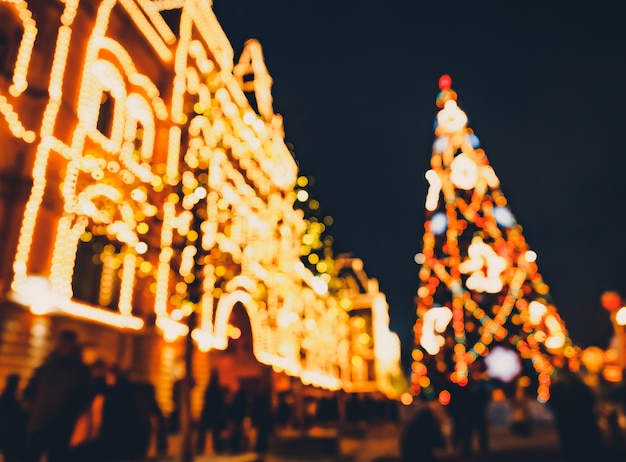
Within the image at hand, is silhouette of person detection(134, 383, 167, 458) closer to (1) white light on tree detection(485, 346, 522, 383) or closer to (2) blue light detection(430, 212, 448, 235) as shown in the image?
(1) white light on tree detection(485, 346, 522, 383)

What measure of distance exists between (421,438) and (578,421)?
253 cm

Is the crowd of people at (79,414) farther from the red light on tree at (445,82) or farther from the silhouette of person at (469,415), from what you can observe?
the red light on tree at (445,82)

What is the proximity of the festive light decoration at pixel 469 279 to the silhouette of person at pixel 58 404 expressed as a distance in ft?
59.5

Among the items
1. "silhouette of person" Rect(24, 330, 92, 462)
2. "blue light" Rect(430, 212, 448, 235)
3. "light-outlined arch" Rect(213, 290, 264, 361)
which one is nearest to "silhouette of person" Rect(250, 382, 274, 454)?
"light-outlined arch" Rect(213, 290, 264, 361)

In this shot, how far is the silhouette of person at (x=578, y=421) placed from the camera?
306 inches

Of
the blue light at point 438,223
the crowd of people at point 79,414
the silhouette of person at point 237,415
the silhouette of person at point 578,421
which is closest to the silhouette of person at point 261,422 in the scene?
the silhouette of person at point 237,415

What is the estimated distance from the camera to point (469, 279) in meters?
22.1

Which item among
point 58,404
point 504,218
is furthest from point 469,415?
point 504,218

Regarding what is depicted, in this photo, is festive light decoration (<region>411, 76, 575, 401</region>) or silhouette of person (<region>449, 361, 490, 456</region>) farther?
festive light decoration (<region>411, 76, 575, 401</region>)

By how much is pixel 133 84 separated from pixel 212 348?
9454mm

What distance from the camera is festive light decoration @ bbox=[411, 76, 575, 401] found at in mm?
21047

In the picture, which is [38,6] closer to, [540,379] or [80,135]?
[80,135]

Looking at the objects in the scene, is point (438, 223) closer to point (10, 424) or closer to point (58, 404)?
point (10, 424)

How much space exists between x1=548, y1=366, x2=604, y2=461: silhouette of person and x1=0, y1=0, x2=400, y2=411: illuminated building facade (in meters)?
7.14
